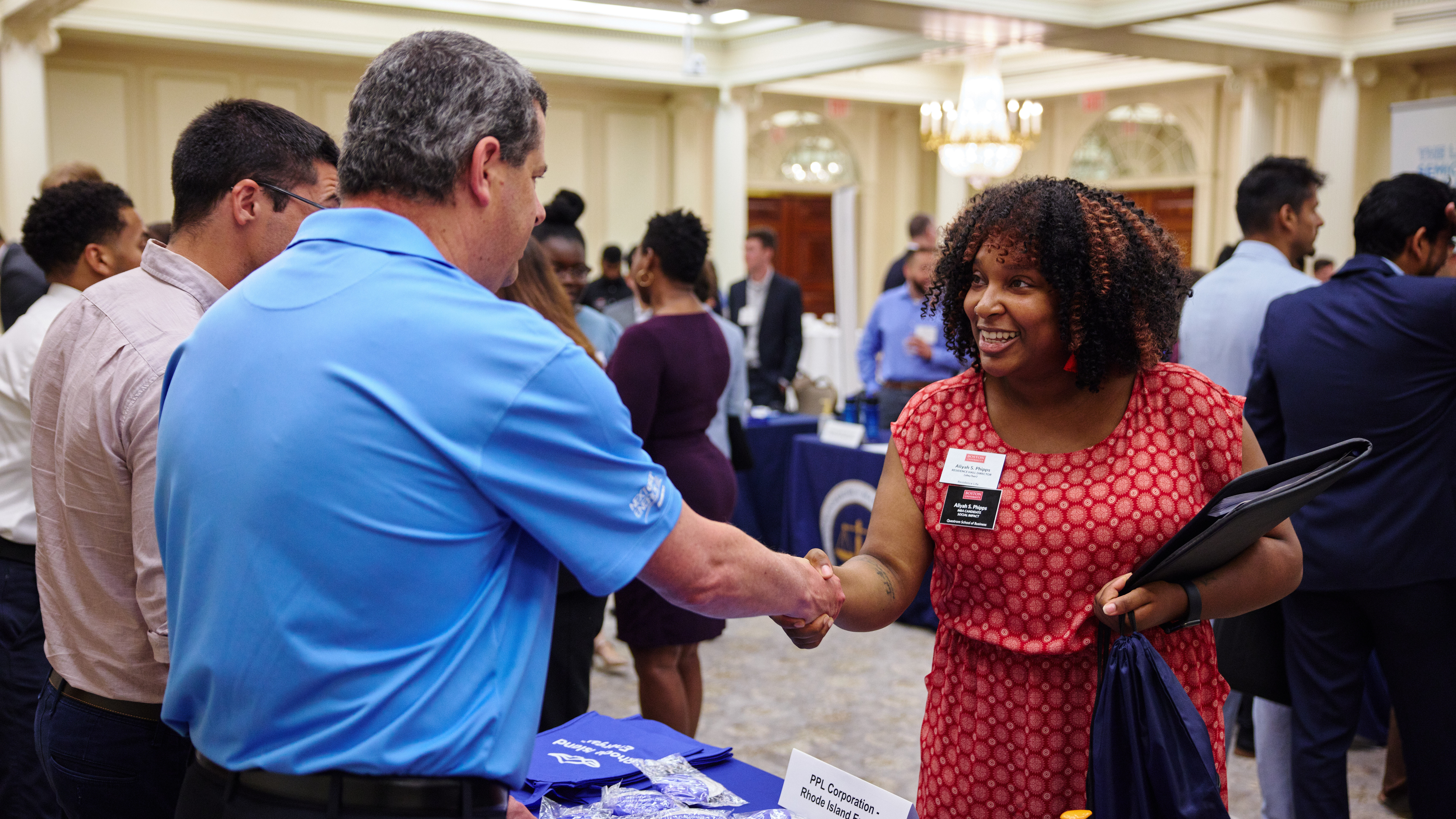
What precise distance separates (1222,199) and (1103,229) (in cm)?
1120

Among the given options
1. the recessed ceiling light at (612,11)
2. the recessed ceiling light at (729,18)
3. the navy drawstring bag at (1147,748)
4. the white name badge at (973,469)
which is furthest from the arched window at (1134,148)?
the navy drawstring bag at (1147,748)

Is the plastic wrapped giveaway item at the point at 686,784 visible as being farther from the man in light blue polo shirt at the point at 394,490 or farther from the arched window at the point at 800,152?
the arched window at the point at 800,152

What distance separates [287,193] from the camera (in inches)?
62.0

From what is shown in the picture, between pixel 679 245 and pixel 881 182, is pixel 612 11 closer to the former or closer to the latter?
pixel 881 182

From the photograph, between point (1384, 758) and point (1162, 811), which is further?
point (1384, 758)

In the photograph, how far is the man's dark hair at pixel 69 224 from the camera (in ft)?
8.07

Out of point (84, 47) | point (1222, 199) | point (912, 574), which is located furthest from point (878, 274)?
point (912, 574)

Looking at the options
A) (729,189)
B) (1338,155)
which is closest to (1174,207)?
(1338,155)

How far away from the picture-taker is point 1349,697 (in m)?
2.58

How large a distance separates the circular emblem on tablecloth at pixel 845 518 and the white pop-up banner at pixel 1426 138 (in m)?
2.31

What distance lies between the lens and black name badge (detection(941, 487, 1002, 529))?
1539 millimetres

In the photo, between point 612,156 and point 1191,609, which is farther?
point 612,156

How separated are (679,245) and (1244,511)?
223 centimetres

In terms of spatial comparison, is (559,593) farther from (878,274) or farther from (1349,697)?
(878,274)
